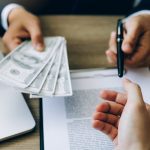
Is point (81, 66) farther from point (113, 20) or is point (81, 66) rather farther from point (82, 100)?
point (113, 20)

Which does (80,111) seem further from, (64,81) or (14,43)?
(14,43)

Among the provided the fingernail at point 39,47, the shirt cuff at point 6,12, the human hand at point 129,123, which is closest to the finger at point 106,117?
the human hand at point 129,123

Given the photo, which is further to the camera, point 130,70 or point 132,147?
point 130,70

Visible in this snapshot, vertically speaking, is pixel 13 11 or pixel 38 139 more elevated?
pixel 13 11

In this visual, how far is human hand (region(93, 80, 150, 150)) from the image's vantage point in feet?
1.95

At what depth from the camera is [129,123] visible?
0.60 m

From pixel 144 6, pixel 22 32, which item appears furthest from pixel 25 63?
pixel 144 6

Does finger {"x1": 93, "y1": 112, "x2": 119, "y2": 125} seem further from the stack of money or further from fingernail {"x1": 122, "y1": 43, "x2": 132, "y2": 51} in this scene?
fingernail {"x1": 122, "y1": 43, "x2": 132, "y2": 51}

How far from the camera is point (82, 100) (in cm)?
75

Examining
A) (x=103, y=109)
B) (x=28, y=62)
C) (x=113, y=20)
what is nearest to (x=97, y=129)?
(x=103, y=109)

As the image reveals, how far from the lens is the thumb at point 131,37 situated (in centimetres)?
83

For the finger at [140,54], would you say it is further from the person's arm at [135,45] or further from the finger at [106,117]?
the finger at [106,117]

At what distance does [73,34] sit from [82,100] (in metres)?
0.36

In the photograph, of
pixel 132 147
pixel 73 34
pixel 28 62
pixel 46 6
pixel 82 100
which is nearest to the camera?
pixel 132 147
